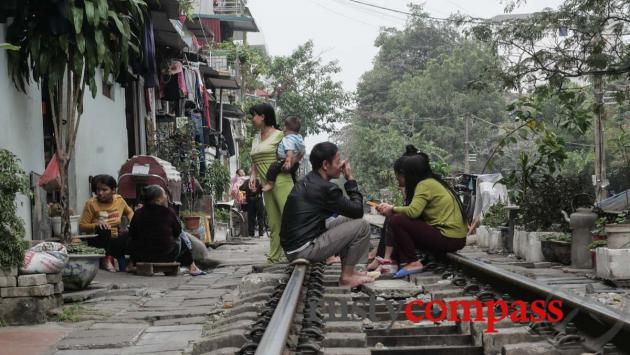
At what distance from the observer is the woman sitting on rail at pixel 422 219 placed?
8.21 metres

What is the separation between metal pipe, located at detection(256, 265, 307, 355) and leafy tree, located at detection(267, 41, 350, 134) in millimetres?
44153

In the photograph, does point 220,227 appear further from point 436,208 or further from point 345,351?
point 345,351

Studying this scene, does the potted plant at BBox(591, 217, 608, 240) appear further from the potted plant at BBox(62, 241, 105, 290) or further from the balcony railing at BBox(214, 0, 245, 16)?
the balcony railing at BBox(214, 0, 245, 16)

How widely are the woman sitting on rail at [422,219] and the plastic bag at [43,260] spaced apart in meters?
2.77

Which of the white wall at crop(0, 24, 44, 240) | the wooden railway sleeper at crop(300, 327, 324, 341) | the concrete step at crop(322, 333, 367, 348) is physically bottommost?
the concrete step at crop(322, 333, 367, 348)

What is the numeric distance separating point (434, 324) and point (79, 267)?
4.47 metres

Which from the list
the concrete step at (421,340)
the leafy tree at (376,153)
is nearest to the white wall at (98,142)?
the concrete step at (421,340)

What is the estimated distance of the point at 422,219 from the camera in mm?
8609

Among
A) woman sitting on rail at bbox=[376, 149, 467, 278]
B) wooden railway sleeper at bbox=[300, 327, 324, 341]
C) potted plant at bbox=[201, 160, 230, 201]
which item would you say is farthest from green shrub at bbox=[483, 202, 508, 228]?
wooden railway sleeper at bbox=[300, 327, 324, 341]

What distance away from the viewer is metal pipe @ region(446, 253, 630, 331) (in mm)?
4373

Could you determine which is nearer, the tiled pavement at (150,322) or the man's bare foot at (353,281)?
the tiled pavement at (150,322)

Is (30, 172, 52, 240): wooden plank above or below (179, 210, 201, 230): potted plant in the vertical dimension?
above

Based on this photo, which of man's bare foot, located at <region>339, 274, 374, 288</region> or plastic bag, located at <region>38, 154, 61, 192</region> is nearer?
man's bare foot, located at <region>339, 274, 374, 288</region>

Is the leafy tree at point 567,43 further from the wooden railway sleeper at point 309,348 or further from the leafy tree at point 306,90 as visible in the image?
the leafy tree at point 306,90
